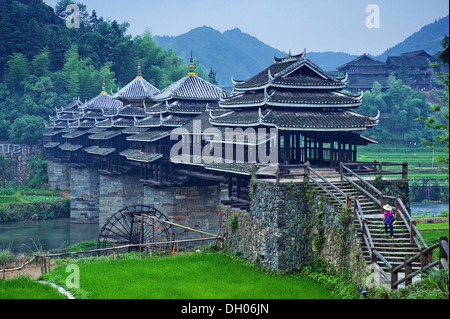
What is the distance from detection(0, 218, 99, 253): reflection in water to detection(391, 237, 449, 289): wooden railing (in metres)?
30.6

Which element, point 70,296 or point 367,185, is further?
point 367,185

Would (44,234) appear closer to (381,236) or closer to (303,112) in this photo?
(303,112)

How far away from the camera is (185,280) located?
21906 millimetres

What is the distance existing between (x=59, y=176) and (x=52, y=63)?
3091cm

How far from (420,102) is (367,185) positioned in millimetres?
68154

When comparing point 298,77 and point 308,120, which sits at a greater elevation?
point 298,77

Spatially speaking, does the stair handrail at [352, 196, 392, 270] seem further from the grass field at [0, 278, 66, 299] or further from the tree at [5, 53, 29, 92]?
the tree at [5, 53, 29, 92]

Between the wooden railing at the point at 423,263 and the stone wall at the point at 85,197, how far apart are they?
1639 inches

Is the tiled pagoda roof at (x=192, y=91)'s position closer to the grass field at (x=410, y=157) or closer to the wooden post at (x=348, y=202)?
the wooden post at (x=348, y=202)

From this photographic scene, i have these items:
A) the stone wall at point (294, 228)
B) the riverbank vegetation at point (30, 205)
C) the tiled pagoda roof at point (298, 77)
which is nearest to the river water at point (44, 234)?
the riverbank vegetation at point (30, 205)

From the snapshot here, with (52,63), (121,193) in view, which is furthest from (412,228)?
(52,63)
